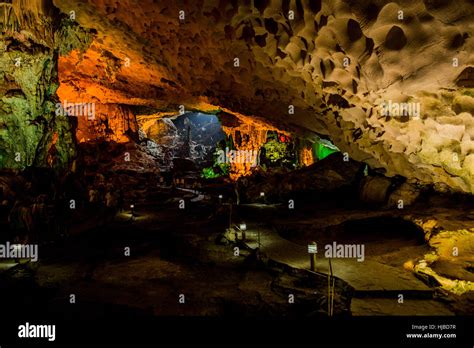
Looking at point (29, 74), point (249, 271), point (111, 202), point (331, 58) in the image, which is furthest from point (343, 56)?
point (111, 202)

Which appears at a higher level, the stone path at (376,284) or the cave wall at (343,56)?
the cave wall at (343,56)

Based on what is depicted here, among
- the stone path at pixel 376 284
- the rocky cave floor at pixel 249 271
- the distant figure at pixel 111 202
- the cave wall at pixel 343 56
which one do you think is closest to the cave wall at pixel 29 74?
the cave wall at pixel 343 56

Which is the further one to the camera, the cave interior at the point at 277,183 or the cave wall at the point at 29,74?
the cave wall at the point at 29,74

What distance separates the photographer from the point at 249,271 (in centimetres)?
618

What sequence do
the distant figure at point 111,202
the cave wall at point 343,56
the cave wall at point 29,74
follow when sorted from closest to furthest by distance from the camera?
the cave wall at point 343,56 < the cave wall at point 29,74 < the distant figure at point 111,202

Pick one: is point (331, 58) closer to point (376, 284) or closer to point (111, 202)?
point (376, 284)

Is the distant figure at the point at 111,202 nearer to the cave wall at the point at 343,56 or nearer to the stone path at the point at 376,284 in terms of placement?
the cave wall at the point at 343,56

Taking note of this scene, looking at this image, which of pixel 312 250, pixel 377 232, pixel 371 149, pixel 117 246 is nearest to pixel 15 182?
pixel 117 246

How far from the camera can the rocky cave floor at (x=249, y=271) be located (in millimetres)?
4547

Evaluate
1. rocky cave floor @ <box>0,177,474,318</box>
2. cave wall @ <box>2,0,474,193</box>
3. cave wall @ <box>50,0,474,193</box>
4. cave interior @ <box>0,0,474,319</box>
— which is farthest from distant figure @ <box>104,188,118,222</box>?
cave wall @ <box>50,0,474,193</box>

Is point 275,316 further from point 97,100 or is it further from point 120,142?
point 120,142

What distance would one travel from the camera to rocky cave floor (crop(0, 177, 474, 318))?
455 centimetres

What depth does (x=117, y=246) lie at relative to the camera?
26.8ft

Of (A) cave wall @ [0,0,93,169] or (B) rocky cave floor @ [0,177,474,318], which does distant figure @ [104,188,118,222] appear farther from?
(A) cave wall @ [0,0,93,169]
